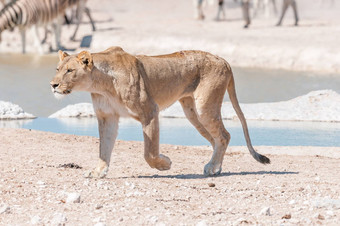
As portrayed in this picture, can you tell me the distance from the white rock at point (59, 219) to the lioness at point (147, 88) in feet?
5.98

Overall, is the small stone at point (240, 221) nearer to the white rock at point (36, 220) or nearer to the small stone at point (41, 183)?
the white rock at point (36, 220)

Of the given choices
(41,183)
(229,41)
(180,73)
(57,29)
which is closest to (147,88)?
(180,73)

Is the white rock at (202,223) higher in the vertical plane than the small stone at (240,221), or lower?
higher

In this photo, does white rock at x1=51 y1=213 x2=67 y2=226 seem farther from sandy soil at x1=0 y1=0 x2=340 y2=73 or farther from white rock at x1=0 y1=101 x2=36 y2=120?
sandy soil at x1=0 y1=0 x2=340 y2=73

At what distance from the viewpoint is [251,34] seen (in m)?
25.1

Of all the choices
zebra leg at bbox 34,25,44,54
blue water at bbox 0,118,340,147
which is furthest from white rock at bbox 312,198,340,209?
zebra leg at bbox 34,25,44,54

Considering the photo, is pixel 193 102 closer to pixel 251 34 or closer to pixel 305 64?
pixel 305 64

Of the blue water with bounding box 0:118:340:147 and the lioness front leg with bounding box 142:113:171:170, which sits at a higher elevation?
the lioness front leg with bounding box 142:113:171:170

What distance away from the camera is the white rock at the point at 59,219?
5660 millimetres

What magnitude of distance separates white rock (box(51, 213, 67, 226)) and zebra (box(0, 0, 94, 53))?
18436mm

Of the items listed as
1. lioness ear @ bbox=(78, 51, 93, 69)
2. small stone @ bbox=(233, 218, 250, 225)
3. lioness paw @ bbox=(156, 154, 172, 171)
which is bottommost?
lioness paw @ bbox=(156, 154, 172, 171)

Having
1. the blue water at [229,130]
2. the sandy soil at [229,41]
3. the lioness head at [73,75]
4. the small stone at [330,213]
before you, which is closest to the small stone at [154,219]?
the small stone at [330,213]

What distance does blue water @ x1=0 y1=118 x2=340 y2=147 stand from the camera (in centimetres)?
1191

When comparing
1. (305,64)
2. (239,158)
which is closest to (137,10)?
(305,64)
